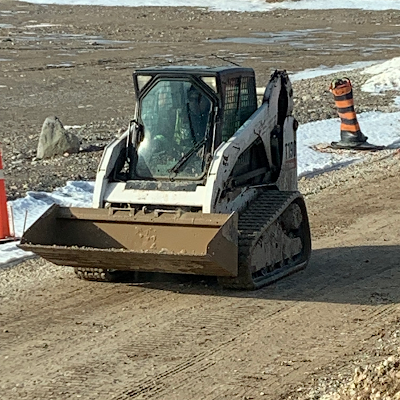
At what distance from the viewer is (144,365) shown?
24.4 ft

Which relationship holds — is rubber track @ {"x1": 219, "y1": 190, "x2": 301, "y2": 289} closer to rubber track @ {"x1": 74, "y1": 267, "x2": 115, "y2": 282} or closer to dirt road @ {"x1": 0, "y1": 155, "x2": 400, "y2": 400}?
dirt road @ {"x1": 0, "y1": 155, "x2": 400, "y2": 400}

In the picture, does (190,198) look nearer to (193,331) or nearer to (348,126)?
(193,331)

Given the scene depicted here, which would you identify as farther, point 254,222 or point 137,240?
point 254,222

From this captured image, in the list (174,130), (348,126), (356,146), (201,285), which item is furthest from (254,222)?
(348,126)

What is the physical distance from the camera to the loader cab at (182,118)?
970 centimetres

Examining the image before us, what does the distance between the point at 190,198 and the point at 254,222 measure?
674 millimetres

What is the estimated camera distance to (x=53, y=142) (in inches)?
666

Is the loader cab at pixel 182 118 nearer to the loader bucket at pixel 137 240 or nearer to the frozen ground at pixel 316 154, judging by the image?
the loader bucket at pixel 137 240

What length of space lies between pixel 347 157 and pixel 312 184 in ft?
7.82

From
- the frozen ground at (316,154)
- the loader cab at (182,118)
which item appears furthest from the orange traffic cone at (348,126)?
the loader cab at (182,118)

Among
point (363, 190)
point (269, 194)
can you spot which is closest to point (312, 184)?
point (363, 190)

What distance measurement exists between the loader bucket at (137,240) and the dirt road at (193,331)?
0.40 metres

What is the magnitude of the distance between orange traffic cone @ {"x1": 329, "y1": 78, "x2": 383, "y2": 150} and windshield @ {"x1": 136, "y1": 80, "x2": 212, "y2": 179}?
8.45 meters

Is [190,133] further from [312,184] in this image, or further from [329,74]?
[329,74]
